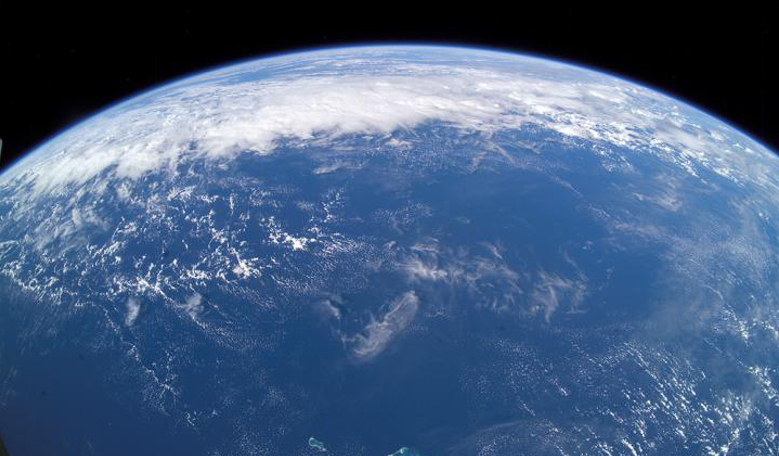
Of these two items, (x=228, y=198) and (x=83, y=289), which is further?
(x=228, y=198)

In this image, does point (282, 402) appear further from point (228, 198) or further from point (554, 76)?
point (554, 76)

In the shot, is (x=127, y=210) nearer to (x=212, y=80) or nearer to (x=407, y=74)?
(x=212, y=80)

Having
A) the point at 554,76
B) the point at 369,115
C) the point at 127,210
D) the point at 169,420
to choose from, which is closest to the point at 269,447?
the point at 169,420

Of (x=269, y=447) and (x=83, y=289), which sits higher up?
(x=83, y=289)

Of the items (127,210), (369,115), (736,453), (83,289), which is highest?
(369,115)

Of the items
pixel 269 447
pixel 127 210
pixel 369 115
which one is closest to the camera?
pixel 269 447

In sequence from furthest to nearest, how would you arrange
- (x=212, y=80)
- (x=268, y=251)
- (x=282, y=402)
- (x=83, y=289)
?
1. (x=212, y=80)
2. (x=268, y=251)
3. (x=83, y=289)
4. (x=282, y=402)
